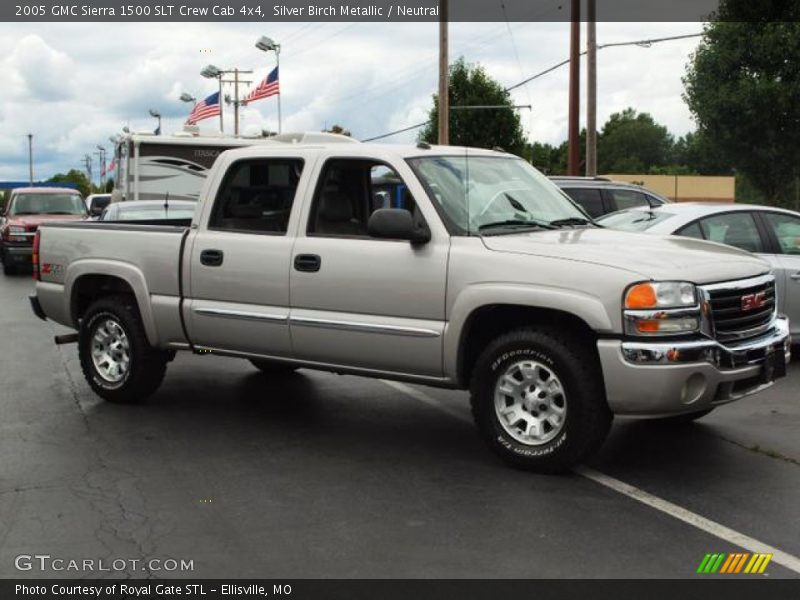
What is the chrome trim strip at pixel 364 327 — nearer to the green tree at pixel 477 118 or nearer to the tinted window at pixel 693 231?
the tinted window at pixel 693 231

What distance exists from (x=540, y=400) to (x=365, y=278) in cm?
137

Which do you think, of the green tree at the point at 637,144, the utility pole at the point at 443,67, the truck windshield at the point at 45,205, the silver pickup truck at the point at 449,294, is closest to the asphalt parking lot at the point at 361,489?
the silver pickup truck at the point at 449,294

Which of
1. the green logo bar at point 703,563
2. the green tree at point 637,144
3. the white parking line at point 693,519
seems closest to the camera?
the green logo bar at point 703,563

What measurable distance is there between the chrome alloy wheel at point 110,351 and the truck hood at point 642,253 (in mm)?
3313

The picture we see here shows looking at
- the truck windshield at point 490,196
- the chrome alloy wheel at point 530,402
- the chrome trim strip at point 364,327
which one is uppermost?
the truck windshield at point 490,196

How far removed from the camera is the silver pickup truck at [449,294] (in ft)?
18.8

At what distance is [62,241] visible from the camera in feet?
27.7

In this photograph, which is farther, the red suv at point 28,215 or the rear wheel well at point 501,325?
the red suv at point 28,215

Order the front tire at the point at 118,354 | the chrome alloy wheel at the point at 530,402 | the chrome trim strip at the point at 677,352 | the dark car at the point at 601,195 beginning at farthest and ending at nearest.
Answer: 1. the dark car at the point at 601,195
2. the front tire at the point at 118,354
3. the chrome alloy wheel at the point at 530,402
4. the chrome trim strip at the point at 677,352

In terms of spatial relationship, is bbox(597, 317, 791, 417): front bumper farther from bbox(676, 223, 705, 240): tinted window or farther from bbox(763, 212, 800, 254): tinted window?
bbox(763, 212, 800, 254): tinted window

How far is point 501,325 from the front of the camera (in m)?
6.39

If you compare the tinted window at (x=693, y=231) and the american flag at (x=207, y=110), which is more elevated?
the american flag at (x=207, y=110)

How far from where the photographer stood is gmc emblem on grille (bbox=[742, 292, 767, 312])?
6117 mm
